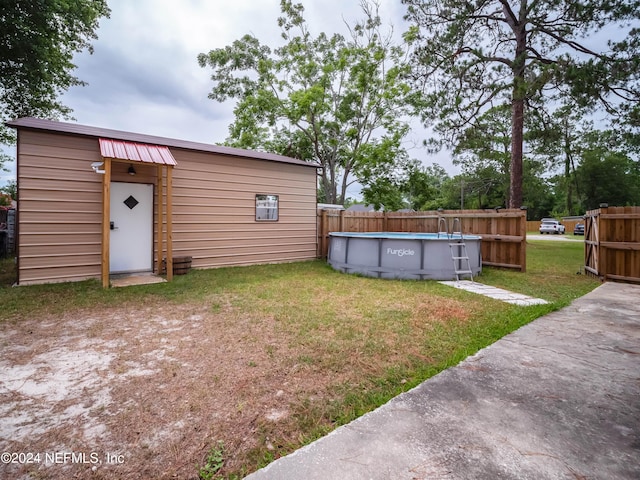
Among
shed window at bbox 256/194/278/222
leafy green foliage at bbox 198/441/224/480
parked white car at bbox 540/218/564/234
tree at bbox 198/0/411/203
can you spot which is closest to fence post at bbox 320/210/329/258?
shed window at bbox 256/194/278/222

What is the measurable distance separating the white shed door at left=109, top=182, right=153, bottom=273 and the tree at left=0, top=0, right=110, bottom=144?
250 inches

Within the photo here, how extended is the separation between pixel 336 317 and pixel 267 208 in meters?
5.63

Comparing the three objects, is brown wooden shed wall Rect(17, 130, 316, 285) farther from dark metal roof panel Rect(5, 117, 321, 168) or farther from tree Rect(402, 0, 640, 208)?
tree Rect(402, 0, 640, 208)

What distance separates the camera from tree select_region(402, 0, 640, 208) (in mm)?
7297

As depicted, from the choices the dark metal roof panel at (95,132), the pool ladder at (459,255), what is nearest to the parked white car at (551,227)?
the pool ladder at (459,255)

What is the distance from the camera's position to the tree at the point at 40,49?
953 cm

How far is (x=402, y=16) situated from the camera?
10.4 metres

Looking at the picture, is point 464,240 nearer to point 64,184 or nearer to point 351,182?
point 64,184

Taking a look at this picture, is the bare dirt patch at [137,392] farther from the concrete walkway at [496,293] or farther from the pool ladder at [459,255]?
the pool ladder at [459,255]

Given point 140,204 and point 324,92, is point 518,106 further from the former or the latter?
point 140,204

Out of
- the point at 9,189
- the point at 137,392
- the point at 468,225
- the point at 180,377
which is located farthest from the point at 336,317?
the point at 9,189

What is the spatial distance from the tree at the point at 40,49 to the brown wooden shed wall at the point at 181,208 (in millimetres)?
5956

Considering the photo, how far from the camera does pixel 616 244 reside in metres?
6.25

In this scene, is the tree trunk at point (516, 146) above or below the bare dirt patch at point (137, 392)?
above
